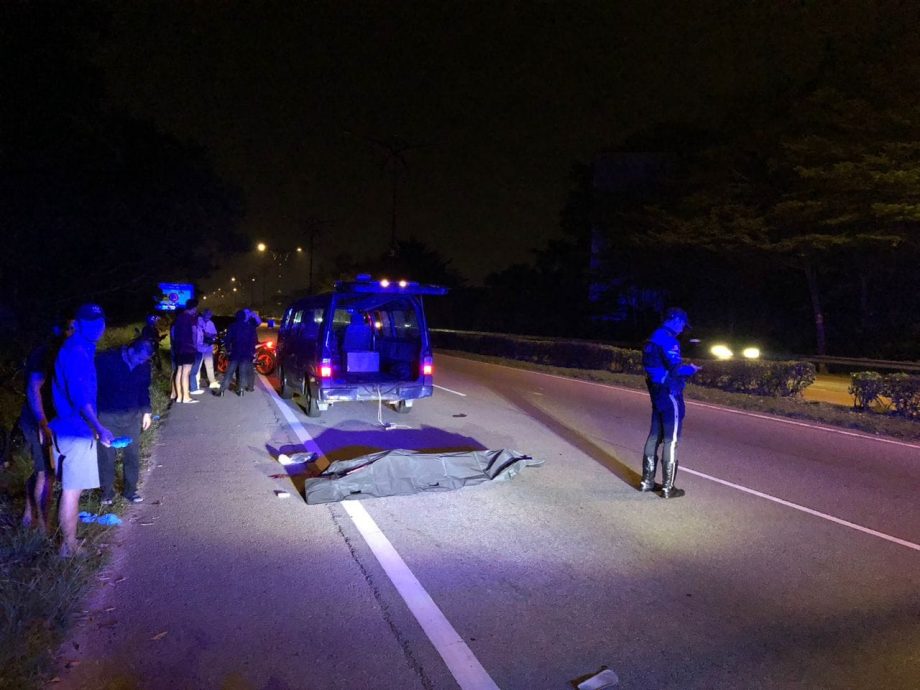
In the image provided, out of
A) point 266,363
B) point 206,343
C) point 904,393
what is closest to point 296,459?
point 206,343

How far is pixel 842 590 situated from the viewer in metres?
4.80

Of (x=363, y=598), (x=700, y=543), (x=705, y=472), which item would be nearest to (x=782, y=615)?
(x=700, y=543)

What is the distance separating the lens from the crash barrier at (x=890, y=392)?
12.6 metres

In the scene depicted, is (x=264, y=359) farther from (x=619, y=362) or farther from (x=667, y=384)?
(x=667, y=384)

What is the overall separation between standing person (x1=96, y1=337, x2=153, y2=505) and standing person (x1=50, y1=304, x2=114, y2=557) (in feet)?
3.46

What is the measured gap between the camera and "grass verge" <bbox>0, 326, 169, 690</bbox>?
347 cm

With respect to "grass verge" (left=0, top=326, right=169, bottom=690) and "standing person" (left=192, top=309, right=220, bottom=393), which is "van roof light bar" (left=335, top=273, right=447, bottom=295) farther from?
"grass verge" (left=0, top=326, right=169, bottom=690)

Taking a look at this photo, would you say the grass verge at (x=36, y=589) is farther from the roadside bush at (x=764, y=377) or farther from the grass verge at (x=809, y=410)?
the roadside bush at (x=764, y=377)

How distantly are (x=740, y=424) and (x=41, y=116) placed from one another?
1761 centimetres

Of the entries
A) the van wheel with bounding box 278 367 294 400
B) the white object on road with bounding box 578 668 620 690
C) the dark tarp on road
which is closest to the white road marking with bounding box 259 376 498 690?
the dark tarp on road

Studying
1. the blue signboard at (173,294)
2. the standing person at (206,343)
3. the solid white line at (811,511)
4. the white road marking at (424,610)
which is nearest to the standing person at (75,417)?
the white road marking at (424,610)

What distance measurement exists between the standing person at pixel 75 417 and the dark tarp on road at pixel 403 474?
2.21 meters

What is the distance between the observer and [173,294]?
2852 centimetres

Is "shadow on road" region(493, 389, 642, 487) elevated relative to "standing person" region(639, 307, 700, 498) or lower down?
lower down
